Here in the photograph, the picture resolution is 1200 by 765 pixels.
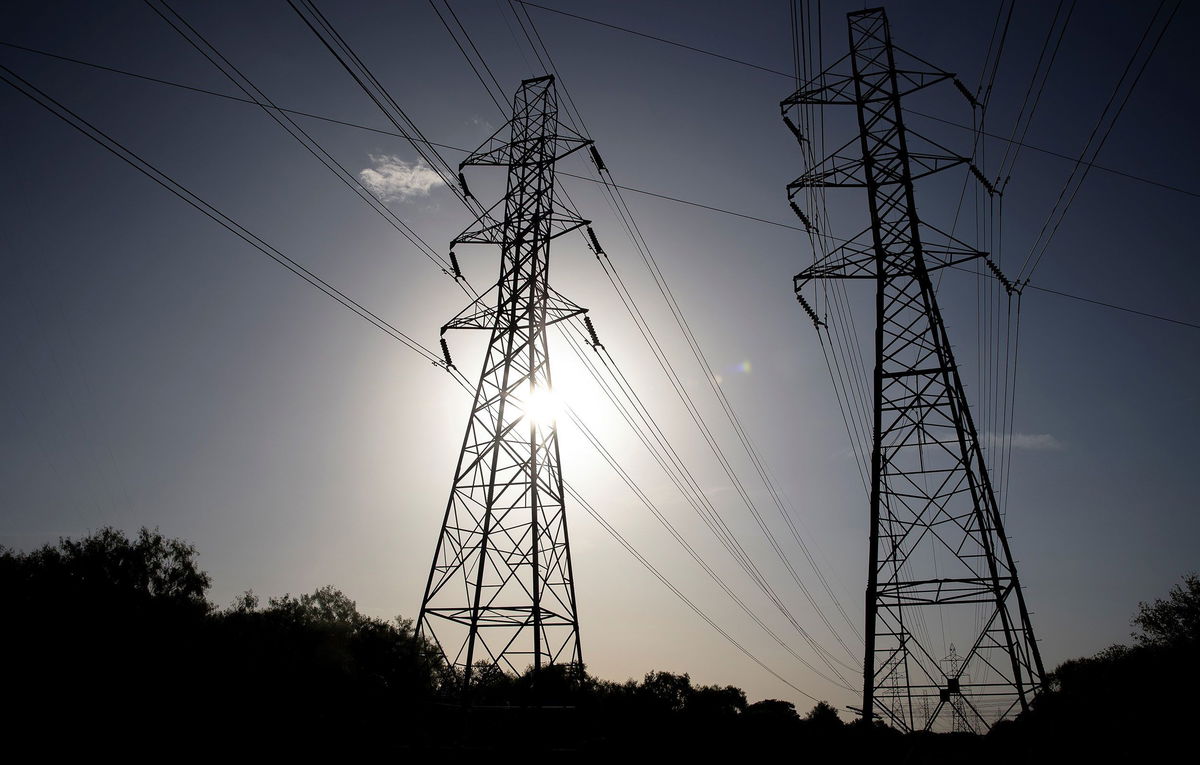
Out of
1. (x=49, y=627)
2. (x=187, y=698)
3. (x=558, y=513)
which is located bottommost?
(x=187, y=698)

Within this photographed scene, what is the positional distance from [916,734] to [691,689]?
6838 centimetres

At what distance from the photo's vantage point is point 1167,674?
19844mm

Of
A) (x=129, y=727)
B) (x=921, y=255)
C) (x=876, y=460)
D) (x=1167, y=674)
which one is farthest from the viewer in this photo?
(x=1167, y=674)

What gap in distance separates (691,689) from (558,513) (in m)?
71.4

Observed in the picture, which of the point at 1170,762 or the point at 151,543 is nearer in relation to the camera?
the point at 1170,762

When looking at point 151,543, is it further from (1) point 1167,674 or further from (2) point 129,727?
(1) point 1167,674

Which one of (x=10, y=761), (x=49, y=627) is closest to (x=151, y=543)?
(x=49, y=627)

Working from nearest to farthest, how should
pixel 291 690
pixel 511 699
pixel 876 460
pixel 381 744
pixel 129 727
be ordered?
pixel 129 727 → pixel 381 744 → pixel 291 690 → pixel 876 460 → pixel 511 699

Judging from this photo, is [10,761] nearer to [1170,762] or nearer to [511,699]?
[511,699]

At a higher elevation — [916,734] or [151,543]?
[151,543]

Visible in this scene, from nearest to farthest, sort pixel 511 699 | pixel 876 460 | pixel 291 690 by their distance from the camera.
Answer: pixel 291 690, pixel 876 460, pixel 511 699

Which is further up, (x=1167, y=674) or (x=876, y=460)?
(x=876, y=460)

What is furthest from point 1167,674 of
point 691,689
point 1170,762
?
point 691,689

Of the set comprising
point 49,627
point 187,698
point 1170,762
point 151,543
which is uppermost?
point 151,543
